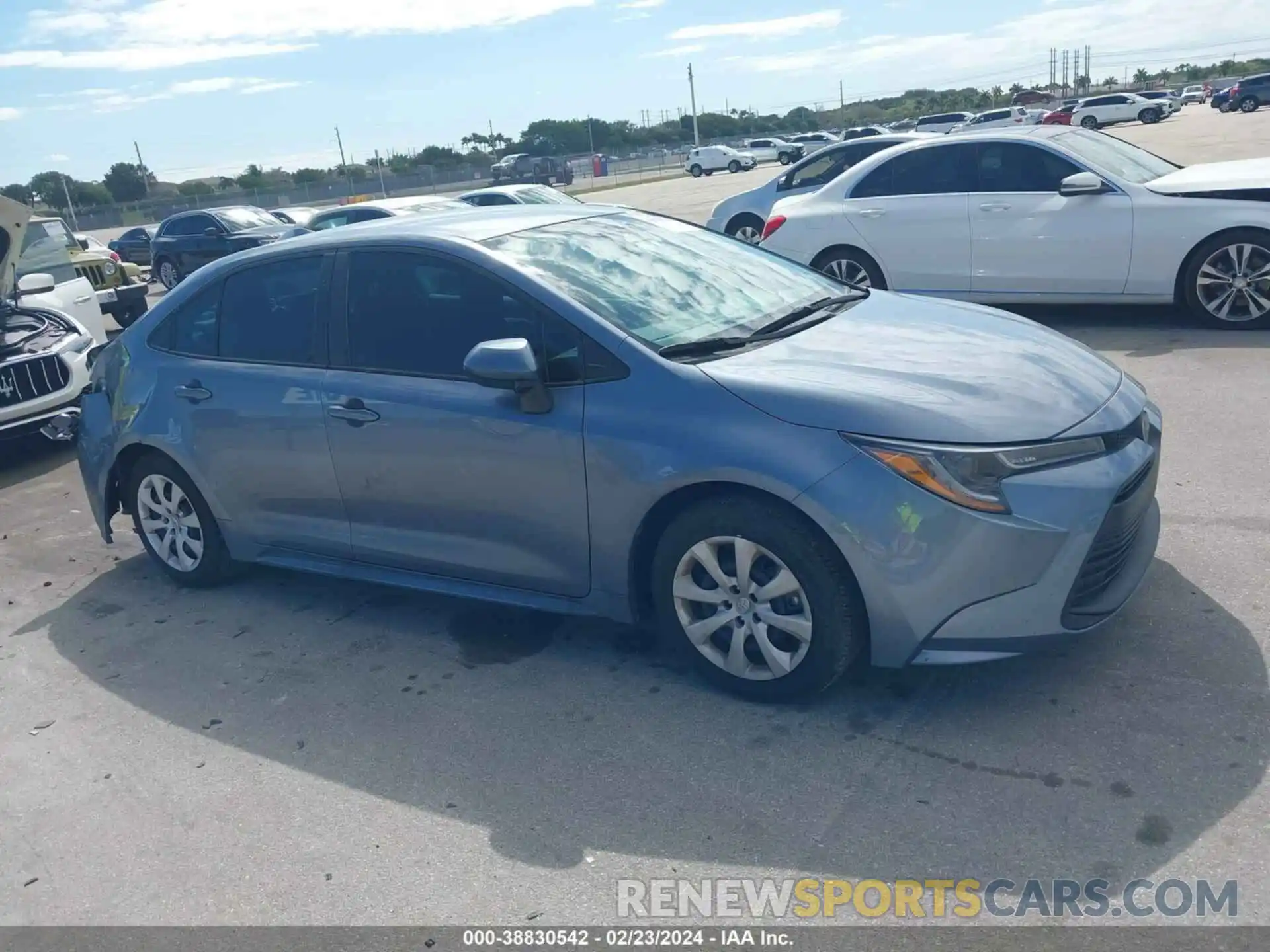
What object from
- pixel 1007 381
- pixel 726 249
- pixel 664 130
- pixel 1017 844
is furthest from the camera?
pixel 664 130

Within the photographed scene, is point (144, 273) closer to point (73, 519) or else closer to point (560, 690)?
point (73, 519)

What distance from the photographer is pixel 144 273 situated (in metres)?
26.9

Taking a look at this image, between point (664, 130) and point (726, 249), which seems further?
point (664, 130)

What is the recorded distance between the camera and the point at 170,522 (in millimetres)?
5445

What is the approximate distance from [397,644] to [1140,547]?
285 centimetres

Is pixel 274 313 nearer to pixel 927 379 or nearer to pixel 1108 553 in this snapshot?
pixel 927 379

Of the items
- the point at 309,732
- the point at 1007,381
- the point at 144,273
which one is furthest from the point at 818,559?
the point at 144,273

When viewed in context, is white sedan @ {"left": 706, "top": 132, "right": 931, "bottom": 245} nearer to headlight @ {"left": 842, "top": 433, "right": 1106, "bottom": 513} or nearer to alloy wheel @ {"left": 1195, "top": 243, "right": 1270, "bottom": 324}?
alloy wheel @ {"left": 1195, "top": 243, "right": 1270, "bottom": 324}

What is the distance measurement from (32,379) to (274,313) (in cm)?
419

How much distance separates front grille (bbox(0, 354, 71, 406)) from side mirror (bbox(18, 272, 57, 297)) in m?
0.97

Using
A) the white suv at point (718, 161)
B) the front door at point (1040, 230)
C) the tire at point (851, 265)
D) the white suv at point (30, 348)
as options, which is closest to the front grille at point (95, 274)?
the white suv at point (30, 348)

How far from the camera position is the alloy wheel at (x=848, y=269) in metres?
9.89

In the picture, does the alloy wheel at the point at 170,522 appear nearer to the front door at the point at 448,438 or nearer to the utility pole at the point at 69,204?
the front door at the point at 448,438

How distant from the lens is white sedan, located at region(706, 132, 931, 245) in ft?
41.1
